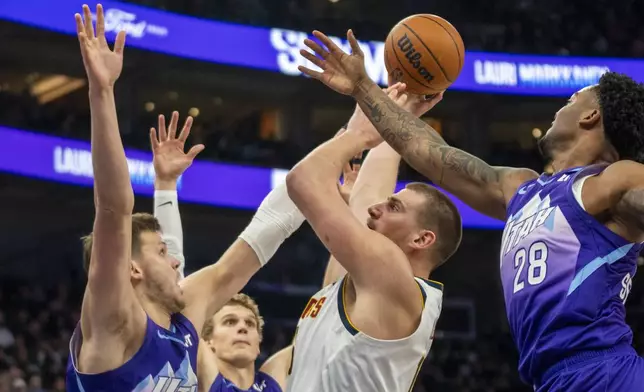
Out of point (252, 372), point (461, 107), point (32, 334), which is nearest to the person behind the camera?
point (252, 372)

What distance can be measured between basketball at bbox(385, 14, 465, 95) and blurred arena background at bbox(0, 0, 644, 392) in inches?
381

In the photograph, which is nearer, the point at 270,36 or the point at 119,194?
the point at 119,194

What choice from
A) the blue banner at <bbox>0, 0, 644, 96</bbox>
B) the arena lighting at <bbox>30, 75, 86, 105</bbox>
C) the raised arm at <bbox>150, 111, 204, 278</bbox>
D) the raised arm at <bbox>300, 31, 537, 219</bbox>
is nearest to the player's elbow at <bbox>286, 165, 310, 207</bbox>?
the raised arm at <bbox>300, 31, 537, 219</bbox>

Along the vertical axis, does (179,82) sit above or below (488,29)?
below

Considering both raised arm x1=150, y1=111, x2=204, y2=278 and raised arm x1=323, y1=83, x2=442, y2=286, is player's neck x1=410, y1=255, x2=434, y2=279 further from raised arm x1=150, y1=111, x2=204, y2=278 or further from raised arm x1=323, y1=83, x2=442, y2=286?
raised arm x1=150, y1=111, x2=204, y2=278

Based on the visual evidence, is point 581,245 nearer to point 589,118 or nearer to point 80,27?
point 589,118

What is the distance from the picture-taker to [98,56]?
A: 3.03 meters

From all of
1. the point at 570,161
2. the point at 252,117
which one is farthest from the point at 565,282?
the point at 252,117

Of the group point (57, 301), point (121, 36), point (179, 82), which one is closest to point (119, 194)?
point (121, 36)

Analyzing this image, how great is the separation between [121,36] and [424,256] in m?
1.31

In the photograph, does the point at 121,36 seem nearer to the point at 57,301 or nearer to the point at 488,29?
the point at 57,301

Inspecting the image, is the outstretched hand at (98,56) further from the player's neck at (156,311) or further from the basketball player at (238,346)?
the basketball player at (238,346)

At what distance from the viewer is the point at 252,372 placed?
4.87 m

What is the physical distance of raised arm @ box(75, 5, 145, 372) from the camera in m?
2.96
